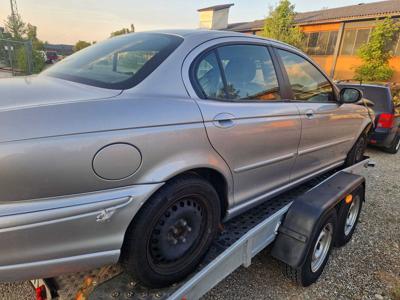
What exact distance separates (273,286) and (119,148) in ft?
6.18

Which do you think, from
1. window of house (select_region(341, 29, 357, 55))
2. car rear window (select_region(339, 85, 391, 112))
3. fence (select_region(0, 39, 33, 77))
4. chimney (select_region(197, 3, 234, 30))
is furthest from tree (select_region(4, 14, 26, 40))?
window of house (select_region(341, 29, 357, 55))

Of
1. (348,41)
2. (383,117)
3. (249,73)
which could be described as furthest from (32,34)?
(249,73)

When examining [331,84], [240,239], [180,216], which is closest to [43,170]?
[180,216]

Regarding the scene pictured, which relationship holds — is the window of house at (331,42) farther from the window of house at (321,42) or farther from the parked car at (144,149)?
the parked car at (144,149)

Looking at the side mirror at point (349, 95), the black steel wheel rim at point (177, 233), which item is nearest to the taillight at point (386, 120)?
the side mirror at point (349, 95)

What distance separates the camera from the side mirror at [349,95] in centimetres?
330

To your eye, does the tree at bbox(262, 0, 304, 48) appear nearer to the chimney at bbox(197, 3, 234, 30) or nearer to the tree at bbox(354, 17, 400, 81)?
the tree at bbox(354, 17, 400, 81)

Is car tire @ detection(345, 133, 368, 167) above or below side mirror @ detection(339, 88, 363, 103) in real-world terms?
below

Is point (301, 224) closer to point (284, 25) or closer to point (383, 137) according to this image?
point (383, 137)

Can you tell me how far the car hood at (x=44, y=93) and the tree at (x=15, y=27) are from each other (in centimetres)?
2088

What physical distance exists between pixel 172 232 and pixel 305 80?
207 centimetres

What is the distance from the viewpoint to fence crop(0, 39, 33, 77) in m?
11.3

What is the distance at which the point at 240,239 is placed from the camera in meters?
1.95

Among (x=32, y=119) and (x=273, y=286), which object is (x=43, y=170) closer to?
(x=32, y=119)
